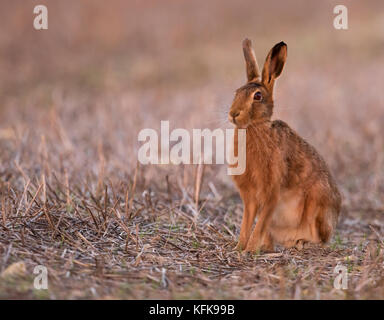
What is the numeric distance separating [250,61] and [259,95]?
1.28 ft

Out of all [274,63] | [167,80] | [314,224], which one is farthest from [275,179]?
[167,80]

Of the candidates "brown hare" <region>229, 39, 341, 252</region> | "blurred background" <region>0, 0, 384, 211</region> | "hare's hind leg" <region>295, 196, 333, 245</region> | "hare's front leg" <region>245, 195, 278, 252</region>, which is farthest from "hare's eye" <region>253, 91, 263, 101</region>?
"hare's hind leg" <region>295, 196, 333, 245</region>

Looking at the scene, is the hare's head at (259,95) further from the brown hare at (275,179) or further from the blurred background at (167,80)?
the blurred background at (167,80)

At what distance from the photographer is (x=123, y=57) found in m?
13.7

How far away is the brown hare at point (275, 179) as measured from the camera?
14.3 feet

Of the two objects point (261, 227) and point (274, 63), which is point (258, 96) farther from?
point (261, 227)

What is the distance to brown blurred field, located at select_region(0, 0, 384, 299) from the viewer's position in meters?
3.77

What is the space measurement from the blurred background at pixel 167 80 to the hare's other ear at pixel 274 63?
21cm

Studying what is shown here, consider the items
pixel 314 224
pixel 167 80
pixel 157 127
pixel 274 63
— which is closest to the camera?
pixel 274 63

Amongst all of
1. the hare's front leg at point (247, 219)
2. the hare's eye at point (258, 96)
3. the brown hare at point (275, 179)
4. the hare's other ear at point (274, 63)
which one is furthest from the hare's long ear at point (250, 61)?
the hare's front leg at point (247, 219)

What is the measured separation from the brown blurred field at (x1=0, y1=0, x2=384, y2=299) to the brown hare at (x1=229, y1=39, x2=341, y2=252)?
0.19 meters

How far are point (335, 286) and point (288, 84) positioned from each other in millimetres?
7763

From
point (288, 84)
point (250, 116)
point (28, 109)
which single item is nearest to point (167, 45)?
point (288, 84)

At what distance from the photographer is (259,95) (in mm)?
4367
